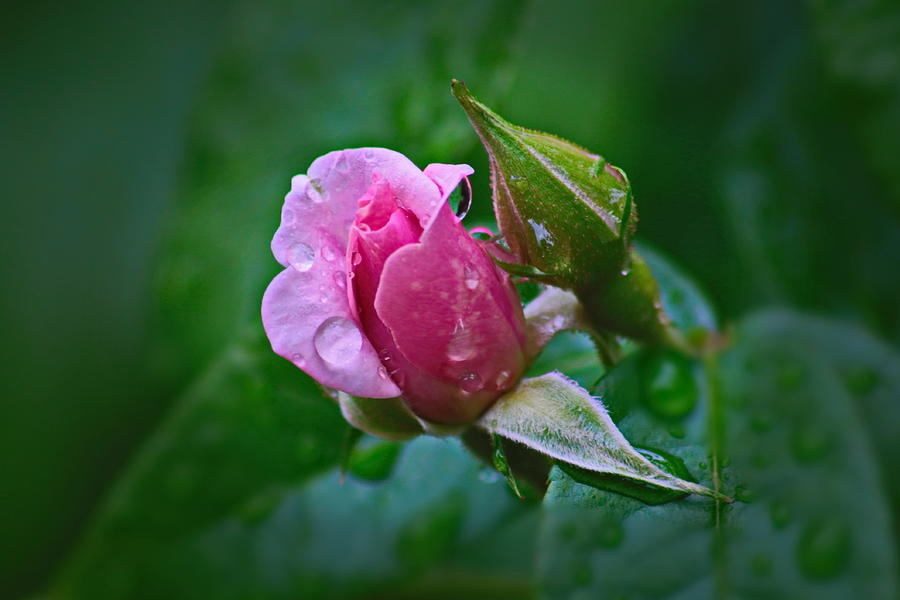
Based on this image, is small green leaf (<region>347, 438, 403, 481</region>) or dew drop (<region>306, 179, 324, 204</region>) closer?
dew drop (<region>306, 179, 324, 204</region>)

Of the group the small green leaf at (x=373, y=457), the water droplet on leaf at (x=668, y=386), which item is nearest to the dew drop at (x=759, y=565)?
the water droplet on leaf at (x=668, y=386)

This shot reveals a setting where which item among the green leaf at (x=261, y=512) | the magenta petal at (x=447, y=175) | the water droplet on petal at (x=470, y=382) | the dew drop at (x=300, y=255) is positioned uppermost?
the magenta petal at (x=447, y=175)

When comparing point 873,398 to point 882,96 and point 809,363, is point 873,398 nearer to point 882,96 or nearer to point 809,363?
point 809,363

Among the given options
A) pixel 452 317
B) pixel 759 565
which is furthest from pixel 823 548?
pixel 452 317

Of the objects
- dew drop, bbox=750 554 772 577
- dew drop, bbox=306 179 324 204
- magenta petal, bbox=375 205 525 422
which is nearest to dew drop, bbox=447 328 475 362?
magenta petal, bbox=375 205 525 422

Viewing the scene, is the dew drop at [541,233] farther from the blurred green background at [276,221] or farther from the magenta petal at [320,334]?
the blurred green background at [276,221]

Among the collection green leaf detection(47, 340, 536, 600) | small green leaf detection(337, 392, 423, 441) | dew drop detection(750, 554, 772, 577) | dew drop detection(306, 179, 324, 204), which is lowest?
green leaf detection(47, 340, 536, 600)

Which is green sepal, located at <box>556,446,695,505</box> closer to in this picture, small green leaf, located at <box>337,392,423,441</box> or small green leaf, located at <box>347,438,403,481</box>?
small green leaf, located at <box>337,392,423,441</box>

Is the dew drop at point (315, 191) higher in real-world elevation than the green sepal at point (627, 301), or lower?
higher
